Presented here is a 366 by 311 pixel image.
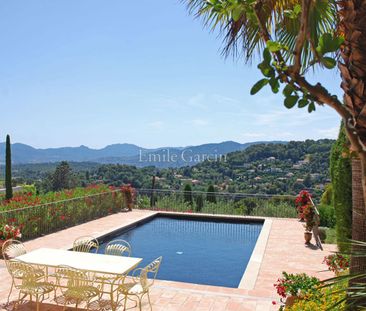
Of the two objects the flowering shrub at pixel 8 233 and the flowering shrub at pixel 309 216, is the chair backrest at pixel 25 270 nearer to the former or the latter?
the flowering shrub at pixel 8 233

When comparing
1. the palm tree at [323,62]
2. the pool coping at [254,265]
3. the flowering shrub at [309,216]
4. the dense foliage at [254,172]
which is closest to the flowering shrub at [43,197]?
the dense foliage at [254,172]

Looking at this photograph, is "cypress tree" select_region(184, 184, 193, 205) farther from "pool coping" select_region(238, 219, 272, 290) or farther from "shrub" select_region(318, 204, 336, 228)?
"shrub" select_region(318, 204, 336, 228)

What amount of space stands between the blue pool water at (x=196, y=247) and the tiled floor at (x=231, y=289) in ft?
2.50

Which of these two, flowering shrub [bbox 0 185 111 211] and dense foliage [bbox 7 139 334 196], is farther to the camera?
dense foliage [bbox 7 139 334 196]

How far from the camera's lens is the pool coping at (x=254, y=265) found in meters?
6.54

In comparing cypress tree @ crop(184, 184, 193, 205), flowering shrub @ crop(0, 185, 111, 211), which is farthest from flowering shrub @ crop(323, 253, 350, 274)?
cypress tree @ crop(184, 184, 193, 205)

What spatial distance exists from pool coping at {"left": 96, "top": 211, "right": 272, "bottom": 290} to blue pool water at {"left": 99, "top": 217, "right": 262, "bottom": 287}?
6.9 inches

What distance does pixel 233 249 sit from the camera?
1047 cm

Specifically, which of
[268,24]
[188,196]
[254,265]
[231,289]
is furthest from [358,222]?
[188,196]

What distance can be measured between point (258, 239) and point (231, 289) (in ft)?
12.5

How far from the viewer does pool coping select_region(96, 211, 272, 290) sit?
6.75 m

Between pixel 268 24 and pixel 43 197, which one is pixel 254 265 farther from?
pixel 43 197

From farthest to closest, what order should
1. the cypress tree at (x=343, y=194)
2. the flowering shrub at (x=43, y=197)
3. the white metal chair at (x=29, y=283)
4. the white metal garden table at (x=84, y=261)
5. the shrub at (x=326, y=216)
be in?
the shrub at (x=326, y=216) < the flowering shrub at (x=43, y=197) < the cypress tree at (x=343, y=194) < the white metal chair at (x=29, y=283) < the white metal garden table at (x=84, y=261)

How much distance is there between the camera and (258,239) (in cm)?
988
